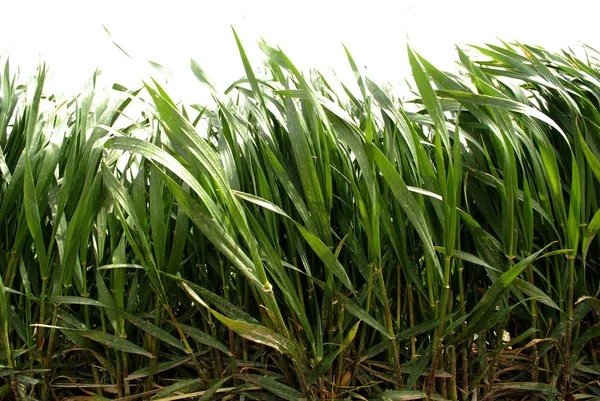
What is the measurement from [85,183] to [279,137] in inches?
7.4

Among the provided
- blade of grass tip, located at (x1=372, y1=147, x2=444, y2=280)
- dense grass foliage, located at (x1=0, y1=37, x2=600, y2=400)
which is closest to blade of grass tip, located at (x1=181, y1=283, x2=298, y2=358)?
dense grass foliage, located at (x1=0, y1=37, x2=600, y2=400)

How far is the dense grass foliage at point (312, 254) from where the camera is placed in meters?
0.54

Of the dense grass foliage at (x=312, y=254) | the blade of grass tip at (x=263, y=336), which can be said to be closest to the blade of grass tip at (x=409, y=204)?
the dense grass foliage at (x=312, y=254)

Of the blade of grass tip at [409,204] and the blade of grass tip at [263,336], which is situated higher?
the blade of grass tip at [409,204]

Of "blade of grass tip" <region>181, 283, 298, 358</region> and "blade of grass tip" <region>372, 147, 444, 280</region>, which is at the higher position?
"blade of grass tip" <region>372, 147, 444, 280</region>

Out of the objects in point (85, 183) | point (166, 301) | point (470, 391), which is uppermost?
point (85, 183)

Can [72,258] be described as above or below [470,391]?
above

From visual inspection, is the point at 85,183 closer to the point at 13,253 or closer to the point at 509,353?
the point at 13,253

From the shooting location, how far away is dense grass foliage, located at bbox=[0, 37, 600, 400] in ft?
1.76

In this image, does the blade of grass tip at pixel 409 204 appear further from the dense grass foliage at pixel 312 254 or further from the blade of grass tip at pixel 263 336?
the blade of grass tip at pixel 263 336

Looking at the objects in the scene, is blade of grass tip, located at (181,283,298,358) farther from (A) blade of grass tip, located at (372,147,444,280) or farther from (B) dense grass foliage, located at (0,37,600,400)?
(A) blade of grass tip, located at (372,147,444,280)

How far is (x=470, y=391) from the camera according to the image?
598 mm

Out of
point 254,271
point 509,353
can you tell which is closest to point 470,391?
point 509,353

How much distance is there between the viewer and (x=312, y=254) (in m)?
0.58
